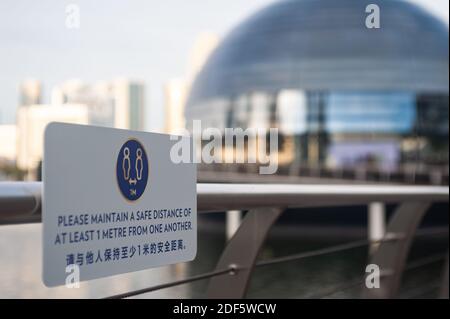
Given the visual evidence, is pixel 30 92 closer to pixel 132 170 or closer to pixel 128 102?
pixel 128 102

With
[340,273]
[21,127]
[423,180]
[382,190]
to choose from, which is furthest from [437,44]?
[21,127]

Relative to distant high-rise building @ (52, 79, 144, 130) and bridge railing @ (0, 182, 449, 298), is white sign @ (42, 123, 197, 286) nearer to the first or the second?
bridge railing @ (0, 182, 449, 298)

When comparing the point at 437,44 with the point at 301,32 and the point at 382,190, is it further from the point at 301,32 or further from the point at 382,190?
the point at 382,190

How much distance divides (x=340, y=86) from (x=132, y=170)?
148ft

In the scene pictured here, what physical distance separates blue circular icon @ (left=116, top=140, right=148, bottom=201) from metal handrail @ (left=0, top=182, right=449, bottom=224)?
18 centimetres

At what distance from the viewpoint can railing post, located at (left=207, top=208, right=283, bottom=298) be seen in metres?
2.60

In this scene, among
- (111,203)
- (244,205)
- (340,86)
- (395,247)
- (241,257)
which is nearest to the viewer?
(111,203)

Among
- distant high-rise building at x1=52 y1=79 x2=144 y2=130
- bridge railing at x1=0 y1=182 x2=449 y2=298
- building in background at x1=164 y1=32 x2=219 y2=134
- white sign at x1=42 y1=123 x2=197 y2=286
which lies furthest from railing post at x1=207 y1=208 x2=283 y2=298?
building in background at x1=164 y1=32 x2=219 y2=134

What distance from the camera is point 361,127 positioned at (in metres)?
44.7

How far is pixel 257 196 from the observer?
254 centimetres

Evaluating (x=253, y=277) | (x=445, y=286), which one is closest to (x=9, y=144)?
(x=253, y=277)

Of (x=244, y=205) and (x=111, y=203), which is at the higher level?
(x=111, y=203)
